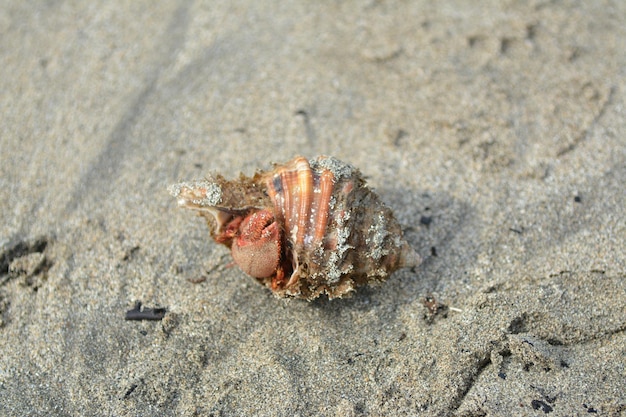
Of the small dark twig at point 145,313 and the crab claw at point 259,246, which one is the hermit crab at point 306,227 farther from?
the small dark twig at point 145,313

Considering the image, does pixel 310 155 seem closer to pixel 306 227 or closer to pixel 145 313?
pixel 306 227

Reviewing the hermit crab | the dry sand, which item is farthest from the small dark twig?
the hermit crab

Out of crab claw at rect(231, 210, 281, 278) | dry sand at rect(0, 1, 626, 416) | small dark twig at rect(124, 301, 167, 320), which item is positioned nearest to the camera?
dry sand at rect(0, 1, 626, 416)

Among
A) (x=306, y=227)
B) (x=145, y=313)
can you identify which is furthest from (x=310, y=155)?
(x=145, y=313)

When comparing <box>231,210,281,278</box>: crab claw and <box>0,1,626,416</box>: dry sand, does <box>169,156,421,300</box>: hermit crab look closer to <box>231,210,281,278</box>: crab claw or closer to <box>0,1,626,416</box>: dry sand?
<box>231,210,281,278</box>: crab claw

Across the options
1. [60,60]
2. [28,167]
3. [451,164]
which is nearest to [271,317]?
[451,164]

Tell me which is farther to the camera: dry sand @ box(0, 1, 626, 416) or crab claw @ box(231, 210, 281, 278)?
crab claw @ box(231, 210, 281, 278)

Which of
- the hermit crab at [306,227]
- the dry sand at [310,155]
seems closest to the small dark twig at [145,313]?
the dry sand at [310,155]

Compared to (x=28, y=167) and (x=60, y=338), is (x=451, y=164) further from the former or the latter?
(x=28, y=167)
